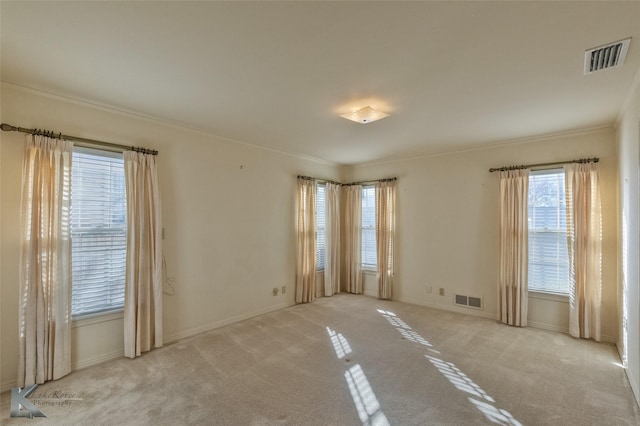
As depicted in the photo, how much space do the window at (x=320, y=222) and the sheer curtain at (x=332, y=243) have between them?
0.07m

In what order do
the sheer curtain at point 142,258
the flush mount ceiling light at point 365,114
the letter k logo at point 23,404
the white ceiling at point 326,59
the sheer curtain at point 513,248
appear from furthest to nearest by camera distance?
the sheer curtain at point 513,248
the sheer curtain at point 142,258
the flush mount ceiling light at point 365,114
the letter k logo at point 23,404
the white ceiling at point 326,59

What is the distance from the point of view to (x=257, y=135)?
154 inches

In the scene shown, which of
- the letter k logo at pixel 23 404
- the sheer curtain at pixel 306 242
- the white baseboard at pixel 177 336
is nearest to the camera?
the letter k logo at pixel 23 404

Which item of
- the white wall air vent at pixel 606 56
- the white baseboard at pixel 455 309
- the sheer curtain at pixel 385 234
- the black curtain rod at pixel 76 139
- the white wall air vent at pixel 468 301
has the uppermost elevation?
the white wall air vent at pixel 606 56

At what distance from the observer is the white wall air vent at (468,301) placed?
4.39m

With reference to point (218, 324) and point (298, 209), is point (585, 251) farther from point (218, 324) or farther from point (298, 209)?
point (218, 324)

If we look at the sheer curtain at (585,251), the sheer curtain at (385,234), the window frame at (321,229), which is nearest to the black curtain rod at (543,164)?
the sheer curtain at (585,251)

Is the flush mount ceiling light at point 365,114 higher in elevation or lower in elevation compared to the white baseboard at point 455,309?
higher

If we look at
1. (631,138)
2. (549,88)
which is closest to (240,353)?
(549,88)

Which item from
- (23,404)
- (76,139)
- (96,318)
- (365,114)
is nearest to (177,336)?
(96,318)

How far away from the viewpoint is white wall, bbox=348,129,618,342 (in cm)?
350

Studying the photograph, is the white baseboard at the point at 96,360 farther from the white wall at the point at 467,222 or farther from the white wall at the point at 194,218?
the white wall at the point at 467,222

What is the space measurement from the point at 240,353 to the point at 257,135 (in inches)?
106

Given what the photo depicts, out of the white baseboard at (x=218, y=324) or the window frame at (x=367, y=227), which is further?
the window frame at (x=367, y=227)
